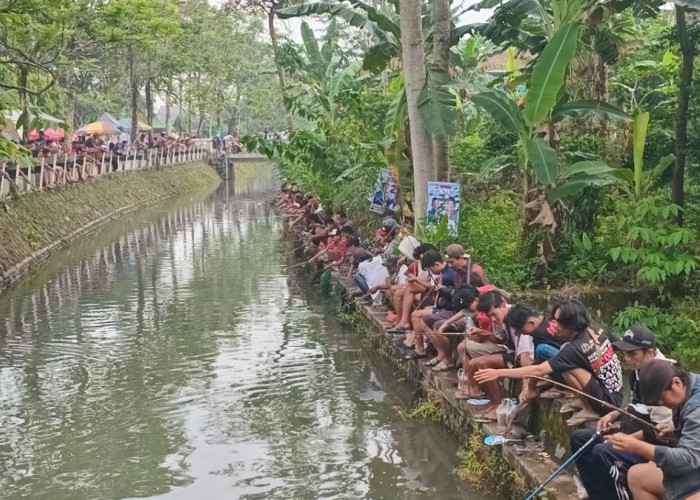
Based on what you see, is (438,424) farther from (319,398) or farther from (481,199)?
(481,199)

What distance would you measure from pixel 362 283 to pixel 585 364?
259 inches

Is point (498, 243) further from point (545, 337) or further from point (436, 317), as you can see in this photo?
point (545, 337)

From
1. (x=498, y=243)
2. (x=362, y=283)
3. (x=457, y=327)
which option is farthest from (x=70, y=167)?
(x=457, y=327)

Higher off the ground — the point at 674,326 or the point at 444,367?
the point at 674,326

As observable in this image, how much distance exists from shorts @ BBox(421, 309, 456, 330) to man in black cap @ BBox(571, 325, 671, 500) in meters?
3.26

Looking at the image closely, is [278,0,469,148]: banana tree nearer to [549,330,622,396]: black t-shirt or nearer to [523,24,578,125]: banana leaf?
[523,24,578,125]: banana leaf

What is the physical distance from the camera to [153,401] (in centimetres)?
876

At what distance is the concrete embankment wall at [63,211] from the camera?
16734 mm

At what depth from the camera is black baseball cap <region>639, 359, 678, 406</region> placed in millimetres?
3850

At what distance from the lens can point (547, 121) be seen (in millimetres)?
10023

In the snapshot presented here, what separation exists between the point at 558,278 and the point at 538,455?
484cm

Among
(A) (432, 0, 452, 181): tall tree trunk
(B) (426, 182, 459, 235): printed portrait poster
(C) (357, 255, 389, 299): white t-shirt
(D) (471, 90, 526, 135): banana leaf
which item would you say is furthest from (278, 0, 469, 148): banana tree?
(C) (357, 255, 389, 299): white t-shirt

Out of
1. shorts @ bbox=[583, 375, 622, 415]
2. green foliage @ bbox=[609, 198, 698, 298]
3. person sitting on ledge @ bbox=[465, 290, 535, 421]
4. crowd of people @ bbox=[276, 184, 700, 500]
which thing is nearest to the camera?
crowd of people @ bbox=[276, 184, 700, 500]

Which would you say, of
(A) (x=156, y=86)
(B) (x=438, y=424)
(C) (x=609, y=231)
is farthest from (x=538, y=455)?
(A) (x=156, y=86)
